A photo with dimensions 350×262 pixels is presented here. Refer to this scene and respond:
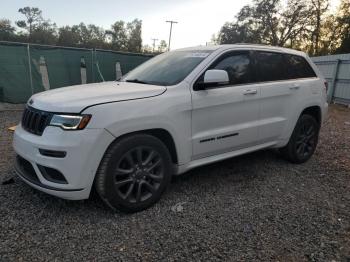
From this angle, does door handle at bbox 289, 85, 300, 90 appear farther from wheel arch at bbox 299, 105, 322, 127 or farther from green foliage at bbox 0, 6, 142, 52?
green foliage at bbox 0, 6, 142, 52

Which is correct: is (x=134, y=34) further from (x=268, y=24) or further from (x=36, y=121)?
(x=36, y=121)

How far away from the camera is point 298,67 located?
514 centimetres

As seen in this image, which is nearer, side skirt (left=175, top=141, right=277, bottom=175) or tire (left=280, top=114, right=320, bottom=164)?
side skirt (left=175, top=141, right=277, bottom=175)

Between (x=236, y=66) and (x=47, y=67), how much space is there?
7564mm

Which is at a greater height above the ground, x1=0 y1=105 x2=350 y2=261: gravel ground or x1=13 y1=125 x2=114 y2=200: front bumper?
x1=13 y1=125 x2=114 y2=200: front bumper

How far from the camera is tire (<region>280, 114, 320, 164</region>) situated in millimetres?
5102

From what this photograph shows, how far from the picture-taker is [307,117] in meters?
5.22

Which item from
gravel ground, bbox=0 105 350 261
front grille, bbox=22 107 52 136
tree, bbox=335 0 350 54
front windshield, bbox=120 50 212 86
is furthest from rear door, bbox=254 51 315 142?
tree, bbox=335 0 350 54

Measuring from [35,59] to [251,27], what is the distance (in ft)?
154

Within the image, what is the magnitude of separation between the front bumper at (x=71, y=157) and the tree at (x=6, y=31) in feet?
158

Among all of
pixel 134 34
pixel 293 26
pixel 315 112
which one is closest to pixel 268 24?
pixel 293 26

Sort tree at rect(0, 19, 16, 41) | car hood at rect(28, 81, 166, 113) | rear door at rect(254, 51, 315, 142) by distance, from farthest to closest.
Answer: tree at rect(0, 19, 16, 41)
rear door at rect(254, 51, 315, 142)
car hood at rect(28, 81, 166, 113)

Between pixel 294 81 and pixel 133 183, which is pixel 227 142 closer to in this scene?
pixel 133 183

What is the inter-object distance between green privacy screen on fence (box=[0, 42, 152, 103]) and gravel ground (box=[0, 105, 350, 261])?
5856 mm
